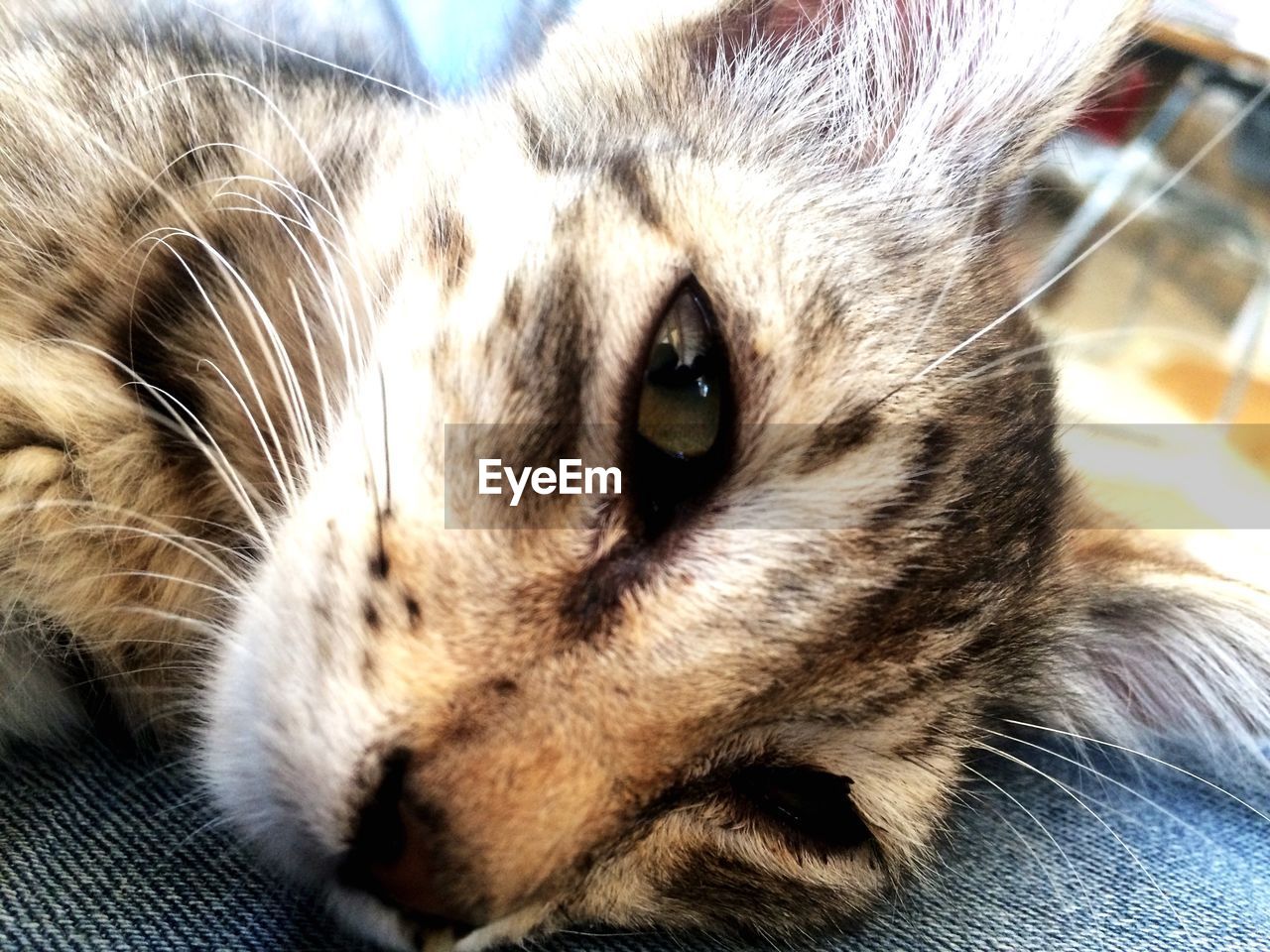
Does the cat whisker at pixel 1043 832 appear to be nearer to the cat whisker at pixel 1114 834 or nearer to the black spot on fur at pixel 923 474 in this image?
the cat whisker at pixel 1114 834

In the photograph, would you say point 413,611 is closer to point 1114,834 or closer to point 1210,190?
point 1114,834

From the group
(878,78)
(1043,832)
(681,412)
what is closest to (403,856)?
(681,412)

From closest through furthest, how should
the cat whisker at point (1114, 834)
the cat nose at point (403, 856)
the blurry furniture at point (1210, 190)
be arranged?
the cat nose at point (403, 856) < the cat whisker at point (1114, 834) < the blurry furniture at point (1210, 190)

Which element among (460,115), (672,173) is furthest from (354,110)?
(672,173)

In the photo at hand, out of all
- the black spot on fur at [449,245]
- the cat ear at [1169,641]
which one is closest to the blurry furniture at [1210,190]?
the cat ear at [1169,641]

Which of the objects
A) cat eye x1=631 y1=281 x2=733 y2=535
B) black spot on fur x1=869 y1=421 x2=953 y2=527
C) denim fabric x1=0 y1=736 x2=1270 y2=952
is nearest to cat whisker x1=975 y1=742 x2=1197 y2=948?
denim fabric x1=0 y1=736 x2=1270 y2=952

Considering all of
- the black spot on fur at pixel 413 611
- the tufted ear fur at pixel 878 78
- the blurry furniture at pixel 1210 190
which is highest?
the blurry furniture at pixel 1210 190
